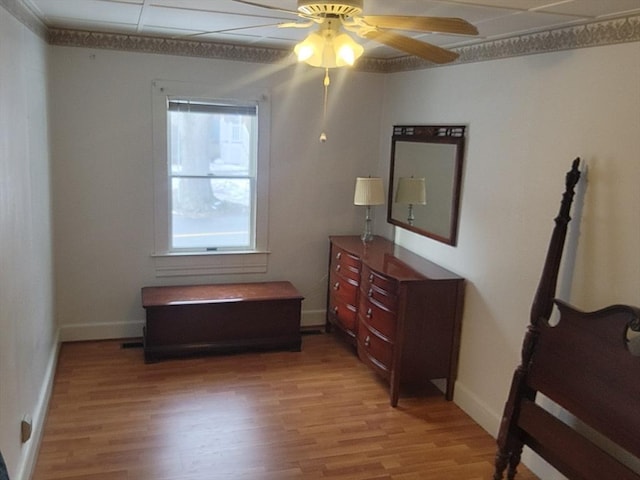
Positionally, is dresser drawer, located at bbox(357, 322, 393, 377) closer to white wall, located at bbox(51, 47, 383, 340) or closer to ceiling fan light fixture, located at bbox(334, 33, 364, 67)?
white wall, located at bbox(51, 47, 383, 340)

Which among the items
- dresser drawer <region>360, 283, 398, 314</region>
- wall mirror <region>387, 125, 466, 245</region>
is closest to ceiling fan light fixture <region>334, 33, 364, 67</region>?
wall mirror <region>387, 125, 466, 245</region>

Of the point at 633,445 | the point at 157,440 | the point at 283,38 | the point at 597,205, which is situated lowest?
the point at 157,440

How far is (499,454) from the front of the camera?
2.86 meters

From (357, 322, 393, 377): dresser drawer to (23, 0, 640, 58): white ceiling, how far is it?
2.00 metres

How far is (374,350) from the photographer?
3.98m

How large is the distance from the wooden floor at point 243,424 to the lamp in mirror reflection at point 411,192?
4.25 ft

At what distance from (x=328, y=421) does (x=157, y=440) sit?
1016mm

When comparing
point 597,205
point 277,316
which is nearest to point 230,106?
point 277,316

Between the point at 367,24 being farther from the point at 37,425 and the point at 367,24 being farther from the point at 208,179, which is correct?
the point at 208,179

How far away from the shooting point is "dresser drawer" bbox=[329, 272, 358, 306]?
4.42 meters

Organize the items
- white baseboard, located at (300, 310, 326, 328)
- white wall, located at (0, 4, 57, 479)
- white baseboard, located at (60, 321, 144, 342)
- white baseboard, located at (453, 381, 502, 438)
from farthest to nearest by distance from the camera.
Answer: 1. white baseboard, located at (300, 310, 326, 328)
2. white baseboard, located at (60, 321, 144, 342)
3. white baseboard, located at (453, 381, 502, 438)
4. white wall, located at (0, 4, 57, 479)

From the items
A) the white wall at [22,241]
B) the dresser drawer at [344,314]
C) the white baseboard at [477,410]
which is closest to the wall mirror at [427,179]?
the dresser drawer at [344,314]

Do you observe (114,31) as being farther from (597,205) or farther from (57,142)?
(597,205)

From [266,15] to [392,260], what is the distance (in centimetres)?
189
